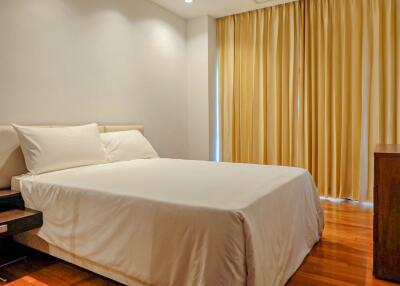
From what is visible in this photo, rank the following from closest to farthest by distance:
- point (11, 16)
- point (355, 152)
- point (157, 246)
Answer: point (157, 246) → point (11, 16) → point (355, 152)

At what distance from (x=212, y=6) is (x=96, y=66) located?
1.77 metres

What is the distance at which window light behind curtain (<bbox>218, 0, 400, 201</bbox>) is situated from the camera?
129 inches

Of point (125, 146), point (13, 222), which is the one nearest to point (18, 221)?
point (13, 222)

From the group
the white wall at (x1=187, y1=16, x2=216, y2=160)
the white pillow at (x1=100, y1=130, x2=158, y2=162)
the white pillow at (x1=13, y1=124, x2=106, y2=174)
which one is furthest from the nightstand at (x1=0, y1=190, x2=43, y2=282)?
the white wall at (x1=187, y1=16, x2=216, y2=160)

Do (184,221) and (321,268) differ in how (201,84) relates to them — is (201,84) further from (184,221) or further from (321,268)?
(184,221)

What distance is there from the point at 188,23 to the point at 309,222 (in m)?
3.30

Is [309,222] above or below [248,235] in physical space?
below

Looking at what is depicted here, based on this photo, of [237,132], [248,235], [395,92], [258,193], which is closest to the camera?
[248,235]

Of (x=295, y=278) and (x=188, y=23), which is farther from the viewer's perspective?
(x=188, y=23)

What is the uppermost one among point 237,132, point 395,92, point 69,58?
point 69,58

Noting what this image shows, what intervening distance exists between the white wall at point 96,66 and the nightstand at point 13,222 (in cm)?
68

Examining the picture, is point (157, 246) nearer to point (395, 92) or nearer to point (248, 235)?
point (248, 235)

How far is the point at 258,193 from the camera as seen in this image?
5.06 feet

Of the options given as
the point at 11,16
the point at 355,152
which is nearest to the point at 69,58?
the point at 11,16
